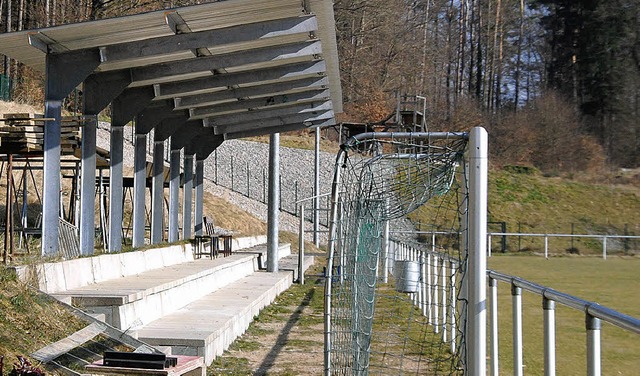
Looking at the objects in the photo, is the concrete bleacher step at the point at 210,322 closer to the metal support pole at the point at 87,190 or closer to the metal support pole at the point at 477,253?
the metal support pole at the point at 87,190

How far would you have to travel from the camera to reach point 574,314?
17359 mm

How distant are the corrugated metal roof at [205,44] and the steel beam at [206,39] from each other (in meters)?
0.01

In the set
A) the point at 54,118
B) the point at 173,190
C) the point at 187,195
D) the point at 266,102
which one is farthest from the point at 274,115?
the point at 54,118

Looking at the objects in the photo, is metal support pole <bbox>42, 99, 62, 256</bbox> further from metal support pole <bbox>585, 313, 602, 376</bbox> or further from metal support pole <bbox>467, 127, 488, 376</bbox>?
metal support pole <bbox>585, 313, 602, 376</bbox>

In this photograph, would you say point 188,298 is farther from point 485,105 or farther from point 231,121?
point 485,105

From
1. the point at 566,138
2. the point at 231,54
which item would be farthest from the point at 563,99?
the point at 231,54

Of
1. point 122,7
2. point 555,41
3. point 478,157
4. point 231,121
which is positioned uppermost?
point 555,41

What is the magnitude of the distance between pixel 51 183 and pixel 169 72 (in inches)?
124

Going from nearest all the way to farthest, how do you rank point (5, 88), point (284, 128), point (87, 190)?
point (87, 190)
point (284, 128)
point (5, 88)

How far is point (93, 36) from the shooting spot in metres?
11.7

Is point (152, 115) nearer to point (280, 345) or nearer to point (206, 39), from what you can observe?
point (206, 39)

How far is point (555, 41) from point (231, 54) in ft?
193

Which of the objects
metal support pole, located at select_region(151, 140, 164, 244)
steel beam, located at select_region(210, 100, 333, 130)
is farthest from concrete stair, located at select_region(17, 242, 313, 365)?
steel beam, located at select_region(210, 100, 333, 130)

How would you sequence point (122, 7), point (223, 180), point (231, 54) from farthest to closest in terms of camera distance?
point (223, 180) → point (122, 7) → point (231, 54)
